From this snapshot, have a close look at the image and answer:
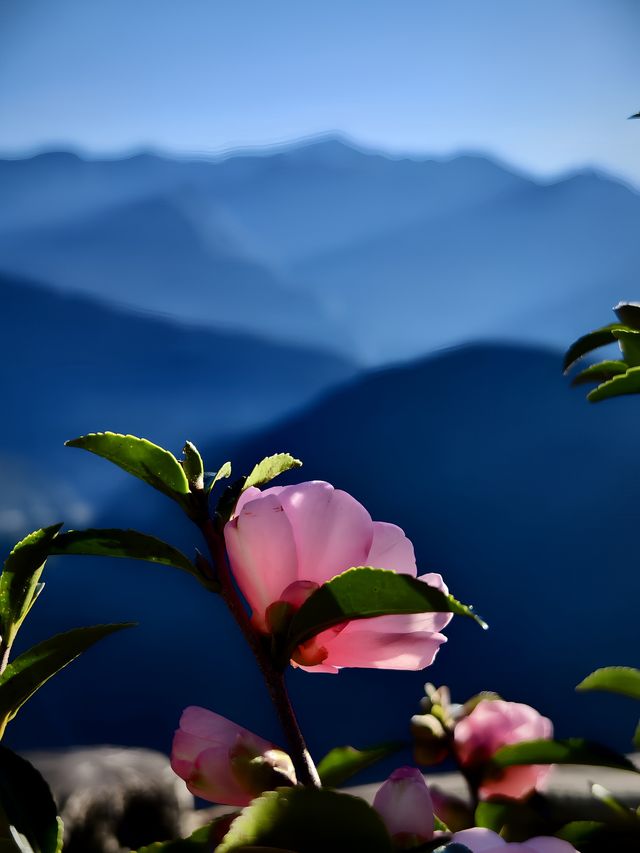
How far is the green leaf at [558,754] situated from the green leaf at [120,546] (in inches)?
3.8

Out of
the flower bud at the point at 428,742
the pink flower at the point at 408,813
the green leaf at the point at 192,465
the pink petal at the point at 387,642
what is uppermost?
the green leaf at the point at 192,465

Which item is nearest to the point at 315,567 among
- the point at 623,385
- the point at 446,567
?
the point at 623,385

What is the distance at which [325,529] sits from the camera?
0.68 ft

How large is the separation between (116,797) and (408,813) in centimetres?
103

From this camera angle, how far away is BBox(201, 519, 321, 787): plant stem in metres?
0.18

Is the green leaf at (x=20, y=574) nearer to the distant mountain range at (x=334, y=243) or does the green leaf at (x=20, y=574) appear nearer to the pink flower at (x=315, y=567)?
the pink flower at (x=315, y=567)

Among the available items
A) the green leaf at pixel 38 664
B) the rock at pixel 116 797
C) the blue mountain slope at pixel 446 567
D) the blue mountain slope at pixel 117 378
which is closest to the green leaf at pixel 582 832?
the green leaf at pixel 38 664

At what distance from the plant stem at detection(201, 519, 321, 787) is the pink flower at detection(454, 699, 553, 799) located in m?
0.06

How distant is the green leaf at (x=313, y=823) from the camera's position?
0.16 meters

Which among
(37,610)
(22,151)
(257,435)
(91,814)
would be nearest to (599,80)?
(257,435)

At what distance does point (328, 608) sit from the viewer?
188mm

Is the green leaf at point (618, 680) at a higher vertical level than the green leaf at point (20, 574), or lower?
lower

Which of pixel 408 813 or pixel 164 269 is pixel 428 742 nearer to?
pixel 408 813

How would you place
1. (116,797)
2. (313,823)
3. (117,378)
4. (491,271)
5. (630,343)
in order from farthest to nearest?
(491,271), (117,378), (116,797), (630,343), (313,823)
